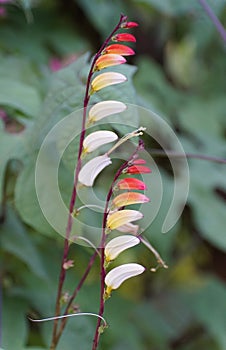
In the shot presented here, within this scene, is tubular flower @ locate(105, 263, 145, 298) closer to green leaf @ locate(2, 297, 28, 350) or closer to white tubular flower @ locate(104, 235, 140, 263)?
white tubular flower @ locate(104, 235, 140, 263)

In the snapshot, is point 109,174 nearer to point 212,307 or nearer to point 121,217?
point 212,307

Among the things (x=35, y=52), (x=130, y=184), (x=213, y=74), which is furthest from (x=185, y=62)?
(x=130, y=184)

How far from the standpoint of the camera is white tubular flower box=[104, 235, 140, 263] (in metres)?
0.47

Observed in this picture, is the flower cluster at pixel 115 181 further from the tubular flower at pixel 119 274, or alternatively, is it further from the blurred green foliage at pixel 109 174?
the blurred green foliage at pixel 109 174

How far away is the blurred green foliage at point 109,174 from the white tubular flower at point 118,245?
0.17m

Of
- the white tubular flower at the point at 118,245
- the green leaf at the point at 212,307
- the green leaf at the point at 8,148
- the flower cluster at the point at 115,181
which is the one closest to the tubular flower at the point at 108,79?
Answer: the flower cluster at the point at 115,181

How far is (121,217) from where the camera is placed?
1.55 feet

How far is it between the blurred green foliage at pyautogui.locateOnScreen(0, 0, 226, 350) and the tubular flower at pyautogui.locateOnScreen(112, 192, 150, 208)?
0.16 m

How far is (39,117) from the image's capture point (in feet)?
2.35

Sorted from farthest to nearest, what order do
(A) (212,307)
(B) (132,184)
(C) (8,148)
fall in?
(A) (212,307), (C) (8,148), (B) (132,184)

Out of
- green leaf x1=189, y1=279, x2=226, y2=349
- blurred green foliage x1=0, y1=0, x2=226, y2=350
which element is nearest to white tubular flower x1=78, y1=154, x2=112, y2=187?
blurred green foliage x1=0, y1=0, x2=226, y2=350

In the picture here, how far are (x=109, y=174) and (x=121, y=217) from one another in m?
0.72

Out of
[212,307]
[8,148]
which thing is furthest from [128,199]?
[212,307]

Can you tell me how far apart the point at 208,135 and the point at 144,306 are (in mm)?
395
